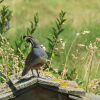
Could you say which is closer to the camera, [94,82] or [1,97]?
[1,97]

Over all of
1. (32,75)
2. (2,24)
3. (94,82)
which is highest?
(2,24)

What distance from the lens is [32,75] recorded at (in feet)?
19.1

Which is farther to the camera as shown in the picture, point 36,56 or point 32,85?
point 32,85

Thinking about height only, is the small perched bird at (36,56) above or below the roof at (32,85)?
above

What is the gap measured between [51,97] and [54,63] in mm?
6544

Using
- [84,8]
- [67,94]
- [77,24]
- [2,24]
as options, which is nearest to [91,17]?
[77,24]

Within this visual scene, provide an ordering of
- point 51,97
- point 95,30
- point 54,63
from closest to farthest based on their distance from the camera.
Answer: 1. point 51,97
2. point 54,63
3. point 95,30

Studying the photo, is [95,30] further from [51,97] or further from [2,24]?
[51,97]

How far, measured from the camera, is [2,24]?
31.5 ft

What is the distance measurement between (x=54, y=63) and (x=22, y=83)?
6972mm

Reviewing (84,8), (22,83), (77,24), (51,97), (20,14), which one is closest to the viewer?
(22,83)

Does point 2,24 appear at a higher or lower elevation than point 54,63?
higher

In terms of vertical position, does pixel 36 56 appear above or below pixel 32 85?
above

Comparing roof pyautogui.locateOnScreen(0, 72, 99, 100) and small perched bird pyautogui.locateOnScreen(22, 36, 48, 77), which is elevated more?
small perched bird pyautogui.locateOnScreen(22, 36, 48, 77)
